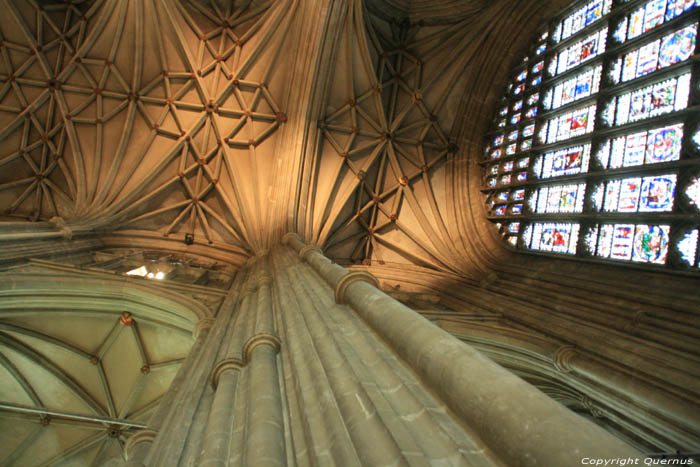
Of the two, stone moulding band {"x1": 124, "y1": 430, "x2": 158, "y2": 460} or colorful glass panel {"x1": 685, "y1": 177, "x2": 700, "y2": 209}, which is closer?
stone moulding band {"x1": 124, "y1": 430, "x2": 158, "y2": 460}

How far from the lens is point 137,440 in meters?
4.08

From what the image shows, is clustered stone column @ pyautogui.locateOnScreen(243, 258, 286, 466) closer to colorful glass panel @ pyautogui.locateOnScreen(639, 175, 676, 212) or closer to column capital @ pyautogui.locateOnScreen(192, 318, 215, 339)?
column capital @ pyautogui.locateOnScreen(192, 318, 215, 339)

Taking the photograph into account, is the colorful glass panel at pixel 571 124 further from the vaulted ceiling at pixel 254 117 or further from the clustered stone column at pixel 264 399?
the clustered stone column at pixel 264 399

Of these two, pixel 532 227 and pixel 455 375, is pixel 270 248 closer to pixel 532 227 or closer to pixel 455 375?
pixel 532 227

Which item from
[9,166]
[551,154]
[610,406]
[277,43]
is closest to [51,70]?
[9,166]

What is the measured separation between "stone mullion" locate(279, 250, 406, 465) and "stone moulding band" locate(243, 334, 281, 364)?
1.25ft

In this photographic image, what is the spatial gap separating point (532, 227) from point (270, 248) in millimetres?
6396

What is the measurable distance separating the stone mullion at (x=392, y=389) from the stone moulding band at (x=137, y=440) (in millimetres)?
2010

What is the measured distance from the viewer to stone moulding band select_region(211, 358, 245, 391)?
428cm

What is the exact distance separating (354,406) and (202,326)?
5206mm

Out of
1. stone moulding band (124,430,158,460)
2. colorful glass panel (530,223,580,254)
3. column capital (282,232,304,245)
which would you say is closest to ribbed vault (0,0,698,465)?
colorful glass panel (530,223,580,254)

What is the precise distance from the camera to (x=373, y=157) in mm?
13062

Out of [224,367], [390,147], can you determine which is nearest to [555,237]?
[390,147]

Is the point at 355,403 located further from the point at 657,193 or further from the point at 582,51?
the point at 582,51
